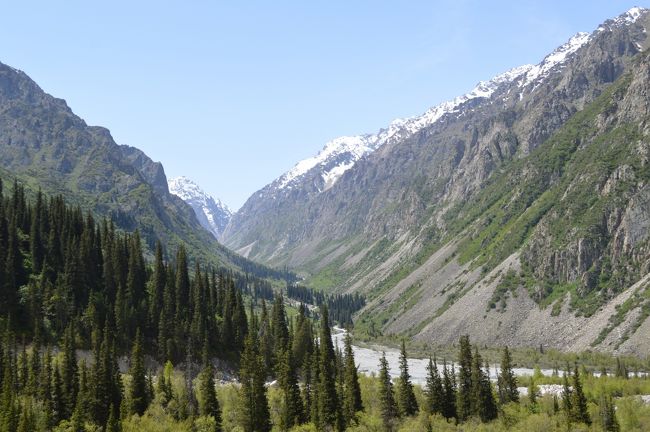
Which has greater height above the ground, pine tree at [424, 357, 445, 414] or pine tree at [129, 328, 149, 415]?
pine tree at [129, 328, 149, 415]

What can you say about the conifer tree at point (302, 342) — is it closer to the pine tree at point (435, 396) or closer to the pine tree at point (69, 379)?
the pine tree at point (435, 396)

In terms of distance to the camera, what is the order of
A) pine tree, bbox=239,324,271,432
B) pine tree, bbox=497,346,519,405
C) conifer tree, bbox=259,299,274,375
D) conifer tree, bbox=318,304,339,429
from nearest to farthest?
1. pine tree, bbox=239,324,271,432
2. conifer tree, bbox=318,304,339,429
3. pine tree, bbox=497,346,519,405
4. conifer tree, bbox=259,299,274,375

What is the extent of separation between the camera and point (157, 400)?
337 feet

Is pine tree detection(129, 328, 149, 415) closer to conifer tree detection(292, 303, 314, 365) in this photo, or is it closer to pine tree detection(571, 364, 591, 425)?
conifer tree detection(292, 303, 314, 365)

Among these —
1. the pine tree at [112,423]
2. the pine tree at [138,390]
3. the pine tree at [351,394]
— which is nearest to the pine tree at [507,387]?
the pine tree at [351,394]

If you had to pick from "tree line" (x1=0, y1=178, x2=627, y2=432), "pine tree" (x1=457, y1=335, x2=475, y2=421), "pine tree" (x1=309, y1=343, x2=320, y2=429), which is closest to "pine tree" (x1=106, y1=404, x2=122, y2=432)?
"tree line" (x1=0, y1=178, x2=627, y2=432)

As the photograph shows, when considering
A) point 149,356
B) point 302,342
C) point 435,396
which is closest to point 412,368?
point 302,342

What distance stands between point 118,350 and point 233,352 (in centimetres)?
2680

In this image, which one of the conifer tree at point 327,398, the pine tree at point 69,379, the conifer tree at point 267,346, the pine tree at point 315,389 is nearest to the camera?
the pine tree at point 69,379

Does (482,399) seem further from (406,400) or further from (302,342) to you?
(302,342)

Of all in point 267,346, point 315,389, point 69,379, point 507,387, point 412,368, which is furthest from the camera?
point 412,368

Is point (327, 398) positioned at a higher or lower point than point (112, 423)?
lower

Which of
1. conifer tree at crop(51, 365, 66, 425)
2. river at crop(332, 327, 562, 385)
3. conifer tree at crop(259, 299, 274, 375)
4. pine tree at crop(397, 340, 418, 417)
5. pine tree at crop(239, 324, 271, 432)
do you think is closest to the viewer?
conifer tree at crop(51, 365, 66, 425)

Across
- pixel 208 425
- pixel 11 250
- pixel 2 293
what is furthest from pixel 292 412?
pixel 11 250
